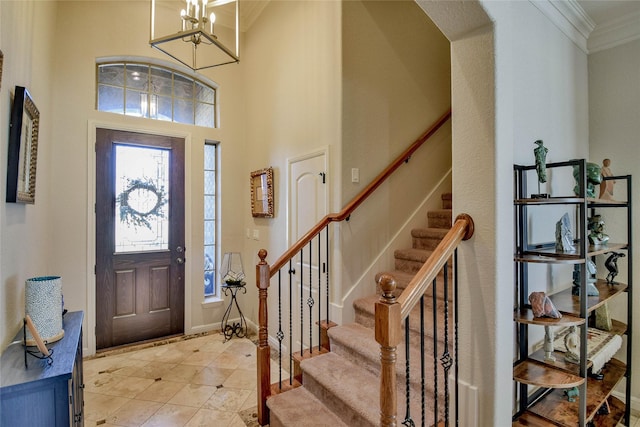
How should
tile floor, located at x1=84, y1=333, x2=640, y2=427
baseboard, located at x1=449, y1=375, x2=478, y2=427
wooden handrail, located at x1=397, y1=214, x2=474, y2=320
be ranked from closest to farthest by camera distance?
wooden handrail, located at x1=397, y1=214, x2=474, y2=320 < baseboard, located at x1=449, y1=375, x2=478, y2=427 < tile floor, located at x1=84, y1=333, x2=640, y2=427

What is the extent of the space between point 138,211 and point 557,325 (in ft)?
13.0

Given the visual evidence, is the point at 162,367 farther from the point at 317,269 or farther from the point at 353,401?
the point at 353,401

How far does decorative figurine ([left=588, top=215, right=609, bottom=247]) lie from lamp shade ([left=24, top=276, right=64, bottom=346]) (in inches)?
136

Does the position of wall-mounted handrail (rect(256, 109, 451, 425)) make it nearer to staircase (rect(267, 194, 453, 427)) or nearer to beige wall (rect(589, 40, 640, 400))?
staircase (rect(267, 194, 453, 427))

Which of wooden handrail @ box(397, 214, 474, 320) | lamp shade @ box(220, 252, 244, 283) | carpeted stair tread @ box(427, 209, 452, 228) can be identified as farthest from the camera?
lamp shade @ box(220, 252, 244, 283)

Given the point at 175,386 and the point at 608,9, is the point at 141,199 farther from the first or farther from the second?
the point at 608,9

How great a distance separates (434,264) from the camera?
1.43 metres

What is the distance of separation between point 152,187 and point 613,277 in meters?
4.67

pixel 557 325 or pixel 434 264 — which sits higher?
pixel 434 264

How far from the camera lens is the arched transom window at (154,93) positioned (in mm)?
3549

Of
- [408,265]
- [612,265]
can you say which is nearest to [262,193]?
[408,265]

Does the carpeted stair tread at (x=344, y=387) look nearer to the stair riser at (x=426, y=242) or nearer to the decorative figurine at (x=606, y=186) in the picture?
the stair riser at (x=426, y=242)

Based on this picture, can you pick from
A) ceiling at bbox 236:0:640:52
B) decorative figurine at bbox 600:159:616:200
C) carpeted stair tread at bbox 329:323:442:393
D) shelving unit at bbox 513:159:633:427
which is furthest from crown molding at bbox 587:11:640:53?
carpeted stair tread at bbox 329:323:442:393

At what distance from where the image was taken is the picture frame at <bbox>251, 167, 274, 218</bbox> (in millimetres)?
3633
